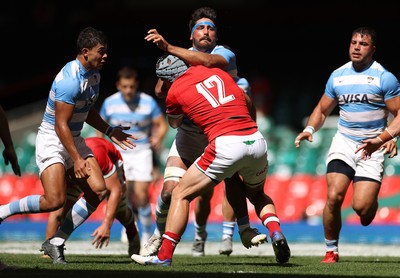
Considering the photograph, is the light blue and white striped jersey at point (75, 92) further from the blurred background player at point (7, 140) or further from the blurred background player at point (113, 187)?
the blurred background player at point (113, 187)

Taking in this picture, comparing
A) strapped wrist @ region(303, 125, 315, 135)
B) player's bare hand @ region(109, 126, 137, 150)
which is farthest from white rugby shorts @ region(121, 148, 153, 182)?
strapped wrist @ region(303, 125, 315, 135)

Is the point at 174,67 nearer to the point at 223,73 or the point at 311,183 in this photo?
the point at 223,73

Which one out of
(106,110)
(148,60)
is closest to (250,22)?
(148,60)

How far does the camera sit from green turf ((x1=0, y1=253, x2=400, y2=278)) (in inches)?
330

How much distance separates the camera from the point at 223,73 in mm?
9305

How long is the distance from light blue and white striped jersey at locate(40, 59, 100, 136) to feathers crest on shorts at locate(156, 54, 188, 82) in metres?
0.78

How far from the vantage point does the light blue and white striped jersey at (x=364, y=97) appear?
34.4 ft

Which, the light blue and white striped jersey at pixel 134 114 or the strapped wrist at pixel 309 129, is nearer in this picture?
the strapped wrist at pixel 309 129

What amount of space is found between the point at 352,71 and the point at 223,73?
2.01 metres

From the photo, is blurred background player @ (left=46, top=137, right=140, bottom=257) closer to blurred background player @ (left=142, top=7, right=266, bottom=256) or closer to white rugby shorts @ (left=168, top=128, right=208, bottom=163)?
blurred background player @ (left=142, top=7, right=266, bottom=256)

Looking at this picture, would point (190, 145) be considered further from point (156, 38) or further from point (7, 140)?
point (7, 140)

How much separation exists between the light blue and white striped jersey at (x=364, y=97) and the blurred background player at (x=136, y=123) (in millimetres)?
4286

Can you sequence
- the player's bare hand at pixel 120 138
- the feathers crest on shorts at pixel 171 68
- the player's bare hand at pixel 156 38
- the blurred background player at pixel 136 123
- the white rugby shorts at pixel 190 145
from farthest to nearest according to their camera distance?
the blurred background player at pixel 136 123, the white rugby shorts at pixel 190 145, the player's bare hand at pixel 120 138, the feathers crest on shorts at pixel 171 68, the player's bare hand at pixel 156 38

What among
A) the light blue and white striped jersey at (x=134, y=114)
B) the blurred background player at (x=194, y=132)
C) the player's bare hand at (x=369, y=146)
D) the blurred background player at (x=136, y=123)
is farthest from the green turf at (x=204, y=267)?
the light blue and white striped jersey at (x=134, y=114)
